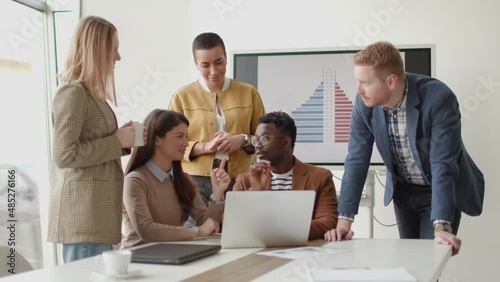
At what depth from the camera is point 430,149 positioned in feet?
8.45

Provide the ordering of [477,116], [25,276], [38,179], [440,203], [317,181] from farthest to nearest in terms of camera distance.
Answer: [38,179] → [477,116] → [317,181] → [440,203] → [25,276]

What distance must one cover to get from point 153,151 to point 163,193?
0.18 metres

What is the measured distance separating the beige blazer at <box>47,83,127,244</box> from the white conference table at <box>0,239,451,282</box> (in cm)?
47

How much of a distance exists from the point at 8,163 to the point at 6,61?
25.4 inches

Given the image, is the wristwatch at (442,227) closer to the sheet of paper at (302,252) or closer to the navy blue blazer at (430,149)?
the navy blue blazer at (430,149)

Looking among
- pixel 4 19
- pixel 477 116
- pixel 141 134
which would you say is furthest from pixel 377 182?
pixel 4 19

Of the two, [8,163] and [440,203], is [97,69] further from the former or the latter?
[8,163]

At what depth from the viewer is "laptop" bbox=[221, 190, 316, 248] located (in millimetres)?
2232

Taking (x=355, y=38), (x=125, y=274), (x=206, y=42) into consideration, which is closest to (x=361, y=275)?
(x=125, y=274)

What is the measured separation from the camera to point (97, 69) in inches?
98.6

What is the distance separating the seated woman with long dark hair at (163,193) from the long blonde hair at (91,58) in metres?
0.32

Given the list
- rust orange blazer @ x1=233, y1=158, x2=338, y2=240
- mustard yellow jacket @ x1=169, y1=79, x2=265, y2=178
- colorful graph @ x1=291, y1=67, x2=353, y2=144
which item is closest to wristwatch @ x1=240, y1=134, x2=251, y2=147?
mustard yellow jacket @ x1=169, y1=79, x2=265, y2=178

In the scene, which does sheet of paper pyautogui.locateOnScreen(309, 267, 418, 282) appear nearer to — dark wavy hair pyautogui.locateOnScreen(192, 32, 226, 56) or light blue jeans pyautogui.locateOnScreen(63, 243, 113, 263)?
light blue jeans pyautogui.locateOnScreen(63, 243, 113, 263)

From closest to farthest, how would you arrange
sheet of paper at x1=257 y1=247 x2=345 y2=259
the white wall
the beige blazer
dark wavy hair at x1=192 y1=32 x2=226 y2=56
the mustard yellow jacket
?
sheet of paper at x1=257 y1=247 x2=345 y2=259 → the beige blazer → dark wavy hair at x1=192 y1=32 x2=226 y2=56 → the mustard yellow jacket → the white wall
